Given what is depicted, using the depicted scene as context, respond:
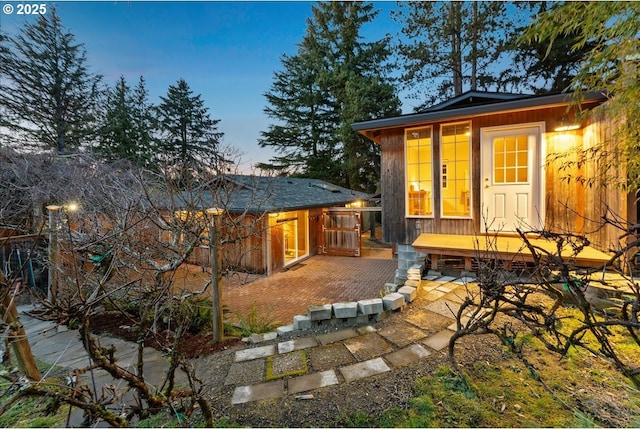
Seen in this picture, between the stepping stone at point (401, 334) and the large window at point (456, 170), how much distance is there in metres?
3.20

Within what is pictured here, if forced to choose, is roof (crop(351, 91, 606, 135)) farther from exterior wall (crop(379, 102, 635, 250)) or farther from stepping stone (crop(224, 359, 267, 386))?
stepping stone (crop(224, 359, 267, 386))

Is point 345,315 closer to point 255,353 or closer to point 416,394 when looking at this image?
point 255,353

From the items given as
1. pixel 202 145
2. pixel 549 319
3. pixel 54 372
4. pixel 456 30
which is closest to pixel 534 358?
pixel 549 319

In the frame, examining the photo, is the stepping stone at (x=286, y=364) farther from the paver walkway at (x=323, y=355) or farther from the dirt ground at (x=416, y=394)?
the dirt ground at (x=416, y=394)

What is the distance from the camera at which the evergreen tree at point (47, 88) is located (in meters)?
11.0

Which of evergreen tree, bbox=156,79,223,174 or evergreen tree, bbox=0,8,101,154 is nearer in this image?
evergreen tree, bbox=0,8,101,154

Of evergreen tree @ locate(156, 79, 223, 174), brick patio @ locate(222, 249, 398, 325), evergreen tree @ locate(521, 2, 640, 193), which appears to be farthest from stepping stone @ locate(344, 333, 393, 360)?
evergreen tree @ locate(156, 79, 223, 174)

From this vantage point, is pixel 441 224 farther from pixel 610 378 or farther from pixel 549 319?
pixel 549 319

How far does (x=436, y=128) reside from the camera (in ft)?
18.4

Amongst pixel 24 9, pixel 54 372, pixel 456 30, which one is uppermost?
pixel 456 30

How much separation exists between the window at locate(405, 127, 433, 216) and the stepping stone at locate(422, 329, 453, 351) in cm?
320

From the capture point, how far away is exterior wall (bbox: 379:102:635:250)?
4.14 metres

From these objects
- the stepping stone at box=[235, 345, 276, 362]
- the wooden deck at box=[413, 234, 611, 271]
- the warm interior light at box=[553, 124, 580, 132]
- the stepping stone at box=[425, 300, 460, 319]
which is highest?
the warm interior light at box=[553, 124, 580, 132]

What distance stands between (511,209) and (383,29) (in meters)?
14.8
